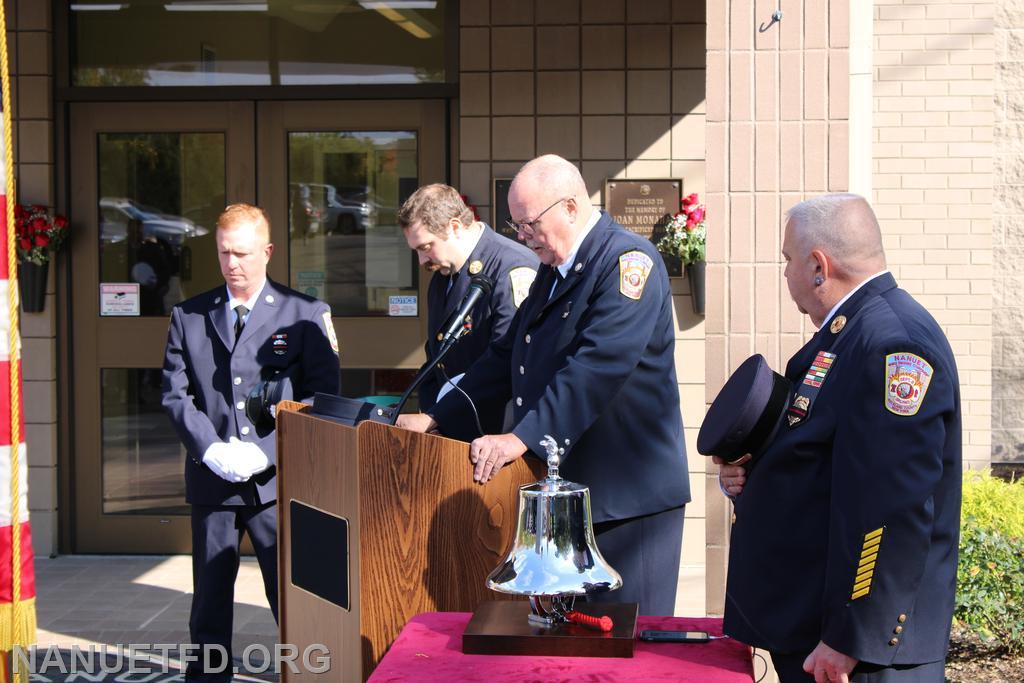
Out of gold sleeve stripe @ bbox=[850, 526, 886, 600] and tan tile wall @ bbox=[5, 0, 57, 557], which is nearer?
gold sleeve stripe @ bbox=[850, 526, 886, 600]

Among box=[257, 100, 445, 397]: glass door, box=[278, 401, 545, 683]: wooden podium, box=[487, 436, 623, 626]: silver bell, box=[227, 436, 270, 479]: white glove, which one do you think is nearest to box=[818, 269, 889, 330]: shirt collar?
box=[487, 436, 623, 626]: silver bell

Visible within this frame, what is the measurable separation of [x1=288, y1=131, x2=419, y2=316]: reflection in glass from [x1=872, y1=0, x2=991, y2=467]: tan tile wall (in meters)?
2.97

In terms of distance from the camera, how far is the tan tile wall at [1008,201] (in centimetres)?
768

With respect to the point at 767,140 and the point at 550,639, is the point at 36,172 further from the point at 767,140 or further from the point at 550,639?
the point at 550,639

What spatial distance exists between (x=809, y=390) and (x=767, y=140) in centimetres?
170

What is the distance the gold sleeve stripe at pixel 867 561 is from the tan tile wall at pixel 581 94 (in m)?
4.04

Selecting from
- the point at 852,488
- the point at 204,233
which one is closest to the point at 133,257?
the point at 204,233

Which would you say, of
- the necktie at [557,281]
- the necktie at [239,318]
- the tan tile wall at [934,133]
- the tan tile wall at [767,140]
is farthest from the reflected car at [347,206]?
the necktie at [557,281]

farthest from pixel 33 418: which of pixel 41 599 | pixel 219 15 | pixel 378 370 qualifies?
pixel 219 15

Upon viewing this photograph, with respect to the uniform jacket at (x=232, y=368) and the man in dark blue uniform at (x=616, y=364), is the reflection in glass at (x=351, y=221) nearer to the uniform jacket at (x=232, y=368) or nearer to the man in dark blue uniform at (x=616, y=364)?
the uniform jacket at (x=232, y=368)

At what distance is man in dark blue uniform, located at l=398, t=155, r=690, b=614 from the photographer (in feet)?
10.5

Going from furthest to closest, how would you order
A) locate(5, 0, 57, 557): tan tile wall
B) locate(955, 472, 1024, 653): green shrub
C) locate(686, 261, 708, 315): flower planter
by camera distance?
locate(5, 0, 57, 557): tan tile wall < locate(686, 261, 708, 315): flower planter < locate(955, 472, 1024, 653): green shrub

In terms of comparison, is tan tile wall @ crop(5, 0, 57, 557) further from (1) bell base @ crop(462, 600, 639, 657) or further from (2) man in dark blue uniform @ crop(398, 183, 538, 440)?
(1) bell base @ crop(462, 600, 639, 657)

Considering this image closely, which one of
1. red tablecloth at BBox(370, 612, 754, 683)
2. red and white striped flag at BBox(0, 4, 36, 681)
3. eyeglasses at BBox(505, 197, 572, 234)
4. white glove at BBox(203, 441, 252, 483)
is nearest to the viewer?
red tablecloth at BBox(370, 612, 754, 683)
